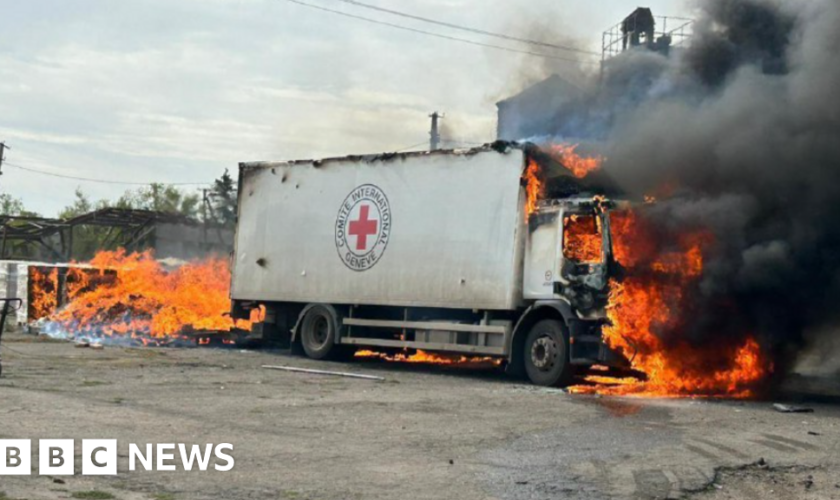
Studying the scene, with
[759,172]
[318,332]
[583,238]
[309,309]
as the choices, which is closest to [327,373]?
[318,332]

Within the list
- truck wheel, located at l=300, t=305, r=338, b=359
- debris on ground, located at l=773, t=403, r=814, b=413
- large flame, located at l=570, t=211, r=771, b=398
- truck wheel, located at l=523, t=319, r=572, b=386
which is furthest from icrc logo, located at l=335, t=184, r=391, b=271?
debris on ground, located at l=773, t=403, r=814, b=413

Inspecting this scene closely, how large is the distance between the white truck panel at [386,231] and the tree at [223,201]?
30.1 meters

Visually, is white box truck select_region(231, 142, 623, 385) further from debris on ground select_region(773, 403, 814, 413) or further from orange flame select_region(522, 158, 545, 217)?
debris on ground select_region(773, 403, 814, 413)

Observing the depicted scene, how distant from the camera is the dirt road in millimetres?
7109

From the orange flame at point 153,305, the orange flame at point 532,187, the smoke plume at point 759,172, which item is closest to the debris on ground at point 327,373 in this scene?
the orange flame at point 532,187

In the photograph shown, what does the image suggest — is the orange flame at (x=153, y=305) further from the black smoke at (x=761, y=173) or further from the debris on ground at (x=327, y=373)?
the black smoke at (x=761, y=173)

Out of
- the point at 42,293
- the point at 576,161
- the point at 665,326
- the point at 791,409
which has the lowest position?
the point at 791,409

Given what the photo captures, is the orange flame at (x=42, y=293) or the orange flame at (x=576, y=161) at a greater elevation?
the orange flame at (x=576, y=161)

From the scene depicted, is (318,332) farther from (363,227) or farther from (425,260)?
(425,260)

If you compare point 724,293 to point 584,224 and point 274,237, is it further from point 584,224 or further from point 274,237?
A: point 274,237

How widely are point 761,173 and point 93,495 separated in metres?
10.9

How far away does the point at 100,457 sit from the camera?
24.8 feet

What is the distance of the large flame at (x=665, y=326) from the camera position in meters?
14.0

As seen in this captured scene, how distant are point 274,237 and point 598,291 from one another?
8120mm
